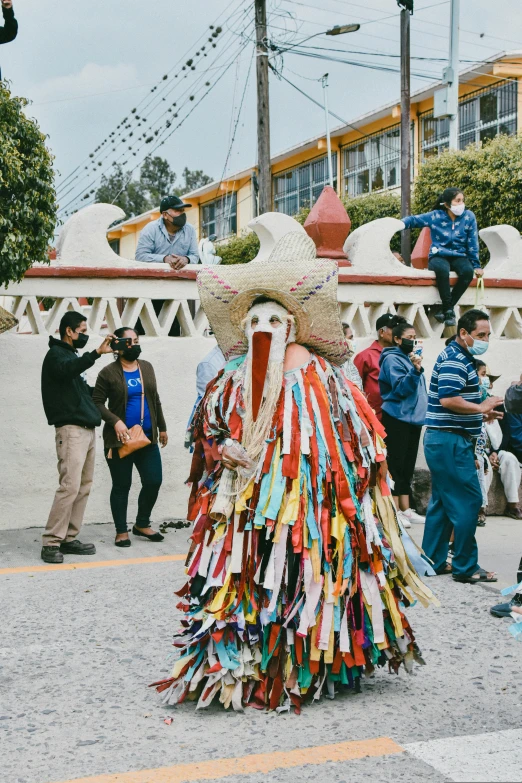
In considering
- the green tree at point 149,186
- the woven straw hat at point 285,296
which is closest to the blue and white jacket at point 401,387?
the woven straw hat at point 285,296

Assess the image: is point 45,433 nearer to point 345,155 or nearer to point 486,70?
point 486,70

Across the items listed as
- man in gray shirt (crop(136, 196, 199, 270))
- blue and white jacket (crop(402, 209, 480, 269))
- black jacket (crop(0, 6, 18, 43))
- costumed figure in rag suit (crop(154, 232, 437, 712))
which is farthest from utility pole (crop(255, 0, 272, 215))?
costumed figure in rag suit (crop(154, 232, 437, 712))

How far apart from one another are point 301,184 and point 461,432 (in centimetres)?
3492

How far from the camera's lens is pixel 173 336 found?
29.7 ft

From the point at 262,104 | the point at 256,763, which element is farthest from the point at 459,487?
the point at 262,104

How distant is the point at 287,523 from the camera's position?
4.22 m

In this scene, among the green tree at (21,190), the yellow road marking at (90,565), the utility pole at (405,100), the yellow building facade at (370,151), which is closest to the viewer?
the green tree at (21,190)

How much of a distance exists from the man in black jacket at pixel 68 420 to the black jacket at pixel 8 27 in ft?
6.68

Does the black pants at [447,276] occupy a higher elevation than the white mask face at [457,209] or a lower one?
lower

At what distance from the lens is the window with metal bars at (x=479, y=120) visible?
29922 millimetres

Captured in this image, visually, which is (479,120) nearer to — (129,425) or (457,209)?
(457,209)

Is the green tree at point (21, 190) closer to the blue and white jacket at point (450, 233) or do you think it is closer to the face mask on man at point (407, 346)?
the face mask on man at point (407, 346)

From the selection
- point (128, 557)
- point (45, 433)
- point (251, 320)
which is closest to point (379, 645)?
point (251, 320)

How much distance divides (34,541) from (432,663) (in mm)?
3984
